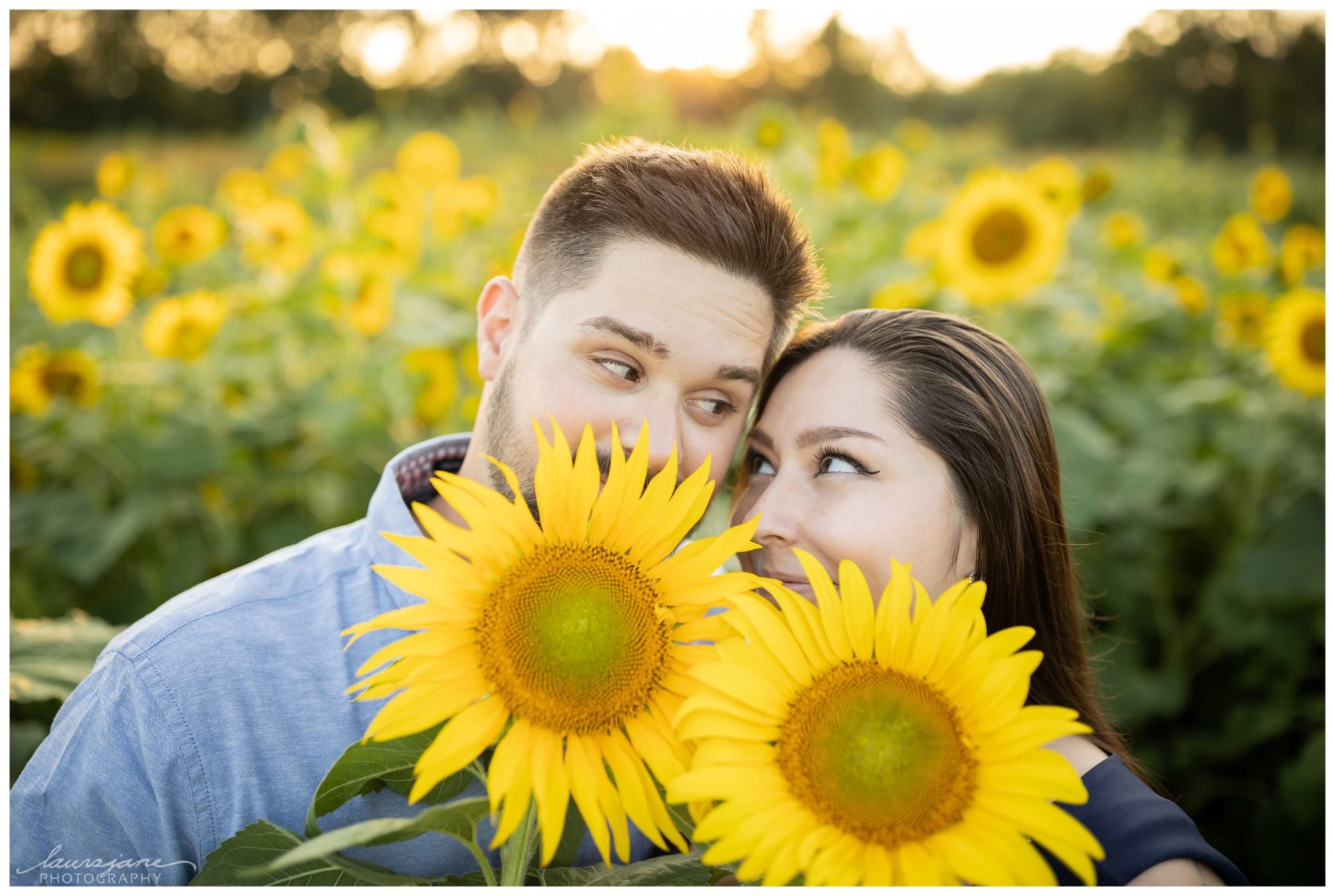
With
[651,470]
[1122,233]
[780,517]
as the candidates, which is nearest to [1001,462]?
[780,517]

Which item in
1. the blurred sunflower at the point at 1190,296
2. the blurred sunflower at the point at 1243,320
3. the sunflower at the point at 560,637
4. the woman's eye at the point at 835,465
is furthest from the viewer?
the blurred sunflower at the point at 1190,296

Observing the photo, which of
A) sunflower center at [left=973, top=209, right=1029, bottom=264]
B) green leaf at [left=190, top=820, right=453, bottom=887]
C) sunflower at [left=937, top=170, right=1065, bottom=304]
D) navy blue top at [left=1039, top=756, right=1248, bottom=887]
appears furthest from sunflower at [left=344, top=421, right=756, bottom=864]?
sunflower center at [left=973, top=209, right=1029, bottom=264]

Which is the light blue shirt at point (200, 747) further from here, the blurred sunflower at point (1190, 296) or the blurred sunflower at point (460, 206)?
the blurred sunflower at point (1190, 296)

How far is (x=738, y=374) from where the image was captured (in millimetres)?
1848

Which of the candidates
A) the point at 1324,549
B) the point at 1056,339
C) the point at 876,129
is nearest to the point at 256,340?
the point at 1056,339

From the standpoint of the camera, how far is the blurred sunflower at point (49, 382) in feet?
11.0

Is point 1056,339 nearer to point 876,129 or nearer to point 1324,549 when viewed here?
point 1324,549

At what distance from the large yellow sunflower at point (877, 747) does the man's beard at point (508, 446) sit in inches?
27.6

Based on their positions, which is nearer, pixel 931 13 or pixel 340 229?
pixel 931 13

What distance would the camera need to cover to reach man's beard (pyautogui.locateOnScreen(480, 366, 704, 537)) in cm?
176

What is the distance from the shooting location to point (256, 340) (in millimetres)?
3709

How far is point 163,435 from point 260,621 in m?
1.83

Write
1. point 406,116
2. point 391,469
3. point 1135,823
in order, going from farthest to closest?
point 406,116, point 391,469, point 1135,823

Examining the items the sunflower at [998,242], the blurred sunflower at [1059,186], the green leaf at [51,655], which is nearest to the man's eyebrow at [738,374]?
the green leaf at [51,655]
